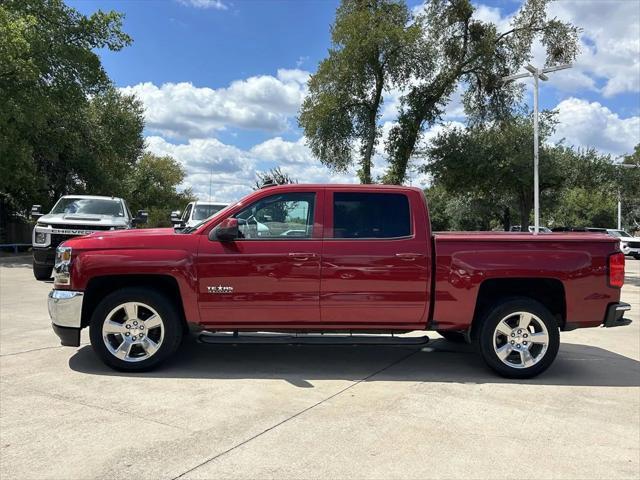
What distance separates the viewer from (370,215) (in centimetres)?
556

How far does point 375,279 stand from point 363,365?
115 centimetres

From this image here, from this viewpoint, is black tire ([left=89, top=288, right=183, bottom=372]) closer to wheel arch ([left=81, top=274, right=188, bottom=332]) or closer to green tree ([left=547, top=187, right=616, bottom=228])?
wheel arch ([left=81, top=274, right=188, bottom=332])

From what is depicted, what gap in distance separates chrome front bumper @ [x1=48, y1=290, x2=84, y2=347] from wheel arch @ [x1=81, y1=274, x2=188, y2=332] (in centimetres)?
10

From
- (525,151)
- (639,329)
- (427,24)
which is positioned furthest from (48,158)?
(639,329)

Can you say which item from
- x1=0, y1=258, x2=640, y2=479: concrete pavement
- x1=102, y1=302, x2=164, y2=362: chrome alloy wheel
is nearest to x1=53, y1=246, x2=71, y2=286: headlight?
x1=102, y1=302, x2=164, y2=362: chrome alloy wheel

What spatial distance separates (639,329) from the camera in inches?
332

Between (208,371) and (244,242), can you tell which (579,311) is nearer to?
(244,242)


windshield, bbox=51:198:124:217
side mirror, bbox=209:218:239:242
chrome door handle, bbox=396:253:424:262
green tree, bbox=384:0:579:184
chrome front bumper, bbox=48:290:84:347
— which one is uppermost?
green tree, bbox=384:0:579:184

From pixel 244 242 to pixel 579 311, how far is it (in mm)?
3463

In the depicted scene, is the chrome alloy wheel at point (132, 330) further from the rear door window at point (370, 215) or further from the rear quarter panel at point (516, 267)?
the rear quarter panel at point (516, 267)

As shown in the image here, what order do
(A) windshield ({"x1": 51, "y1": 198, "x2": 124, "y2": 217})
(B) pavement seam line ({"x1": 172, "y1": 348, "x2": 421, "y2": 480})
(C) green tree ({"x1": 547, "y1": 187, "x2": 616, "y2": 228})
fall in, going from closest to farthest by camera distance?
(B) pavement seam line ({"x1": 172, "y1": 348, "x2": 421, "y2": 480}), (A) windshield ({"x1": 51, "y1": 198, "x2": 124, "y2": 217}), (C) green tree ({"x1": 547, "y1": 187, "x2": 616, "y2": 228})

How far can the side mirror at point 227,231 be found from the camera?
523cm

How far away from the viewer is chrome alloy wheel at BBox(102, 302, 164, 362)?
5.37 m

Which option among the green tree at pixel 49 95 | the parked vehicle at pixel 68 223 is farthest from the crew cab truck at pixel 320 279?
the green tree at pixel 49 95
